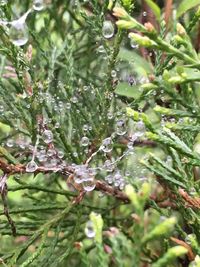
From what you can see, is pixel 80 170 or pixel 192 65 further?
pixel 80 170

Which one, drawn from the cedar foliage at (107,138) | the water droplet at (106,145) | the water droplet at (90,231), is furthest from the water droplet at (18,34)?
the water droplet at (90,231)

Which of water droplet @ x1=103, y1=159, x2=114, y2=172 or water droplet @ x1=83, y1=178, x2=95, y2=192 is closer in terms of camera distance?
water droplet @ x1=83, y1=178, x2=95, y2=192

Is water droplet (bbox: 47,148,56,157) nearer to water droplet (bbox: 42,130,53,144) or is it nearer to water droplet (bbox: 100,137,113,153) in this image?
water droplet (bbox: 42,130,53,144)

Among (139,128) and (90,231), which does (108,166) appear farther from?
(90,231)

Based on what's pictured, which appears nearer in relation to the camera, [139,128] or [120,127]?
[139,128]

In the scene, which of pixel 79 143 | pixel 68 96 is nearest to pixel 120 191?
pixel 79 143

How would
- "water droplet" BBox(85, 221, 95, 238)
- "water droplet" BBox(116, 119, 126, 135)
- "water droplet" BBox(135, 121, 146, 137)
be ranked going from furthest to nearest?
"water droplet" BBox(116, 119, 126, 135) < "water droplet" BBox(135, 121, 146, 137) < "water droplet" BBox(85, 221, 95, 238)

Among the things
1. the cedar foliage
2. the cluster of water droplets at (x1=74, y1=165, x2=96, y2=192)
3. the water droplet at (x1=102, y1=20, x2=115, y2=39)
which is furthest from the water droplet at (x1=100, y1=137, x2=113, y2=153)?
the water droplet at (x1=102, y1=20, x2=115, y2=39)

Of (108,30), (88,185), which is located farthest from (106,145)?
(108,30)

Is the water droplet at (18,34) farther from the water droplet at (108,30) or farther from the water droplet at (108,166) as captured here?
the water droplet at (108,166)

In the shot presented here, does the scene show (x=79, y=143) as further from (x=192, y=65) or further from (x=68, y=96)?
(x=192, y=65)

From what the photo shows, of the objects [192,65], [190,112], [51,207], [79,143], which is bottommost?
[51,207]
